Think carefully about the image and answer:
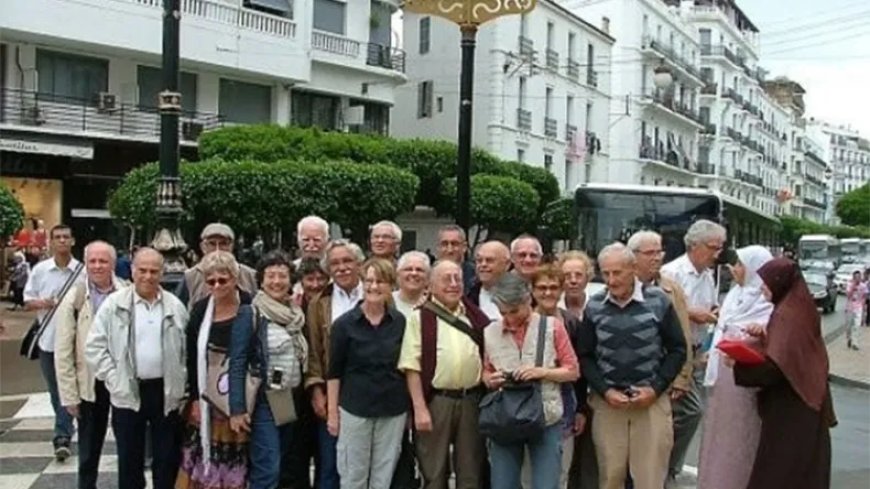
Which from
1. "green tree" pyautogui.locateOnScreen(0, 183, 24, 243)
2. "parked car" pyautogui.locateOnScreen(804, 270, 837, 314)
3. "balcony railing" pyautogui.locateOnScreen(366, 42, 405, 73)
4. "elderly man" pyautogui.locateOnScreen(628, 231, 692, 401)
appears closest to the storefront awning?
"green tree" pyautogui.locateOnScreen(0, 183, 24, 243)

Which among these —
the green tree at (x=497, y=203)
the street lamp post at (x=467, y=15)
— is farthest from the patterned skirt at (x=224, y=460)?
the green tree at (x=497, y=203)

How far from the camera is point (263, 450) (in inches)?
245

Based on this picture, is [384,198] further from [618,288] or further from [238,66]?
[618,288]

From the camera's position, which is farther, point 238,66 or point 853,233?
point 853,233

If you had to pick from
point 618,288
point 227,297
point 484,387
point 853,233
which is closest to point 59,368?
point 227,297

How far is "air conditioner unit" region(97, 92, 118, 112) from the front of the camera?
26.9 meters

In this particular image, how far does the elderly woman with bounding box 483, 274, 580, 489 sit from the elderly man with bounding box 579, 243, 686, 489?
223 mm

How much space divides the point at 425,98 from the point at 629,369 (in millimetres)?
37716

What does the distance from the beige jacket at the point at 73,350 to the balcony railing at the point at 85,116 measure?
1739cm

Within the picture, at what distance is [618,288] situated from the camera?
20.0 ft

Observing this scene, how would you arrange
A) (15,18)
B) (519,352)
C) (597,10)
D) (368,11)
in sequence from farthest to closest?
(597,10), (368,11), (15,18), (519,352)

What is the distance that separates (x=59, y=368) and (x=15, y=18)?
1969cm

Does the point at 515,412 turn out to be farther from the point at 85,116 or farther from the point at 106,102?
the point at 106,102

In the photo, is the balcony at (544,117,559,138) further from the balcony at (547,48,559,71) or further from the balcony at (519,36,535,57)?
the balcony at (519,36,535,57)
